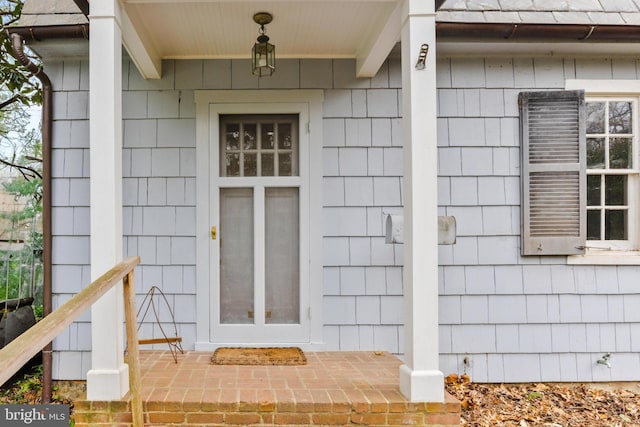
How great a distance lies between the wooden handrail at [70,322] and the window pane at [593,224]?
344 cm

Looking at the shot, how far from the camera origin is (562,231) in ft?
11.4

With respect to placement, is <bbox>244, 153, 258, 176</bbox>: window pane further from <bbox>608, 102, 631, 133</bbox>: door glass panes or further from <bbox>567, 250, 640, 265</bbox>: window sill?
<bbox>608, 102, 631, 133</bbox>: door glass panes

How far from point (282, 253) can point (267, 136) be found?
95 cm

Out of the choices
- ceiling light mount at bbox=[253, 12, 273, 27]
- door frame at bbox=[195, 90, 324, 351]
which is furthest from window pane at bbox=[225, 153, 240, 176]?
ceiling light mount at bbox=[253, 12, 273, 27]

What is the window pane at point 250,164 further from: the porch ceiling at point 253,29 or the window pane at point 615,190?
the window pane at point 615,190

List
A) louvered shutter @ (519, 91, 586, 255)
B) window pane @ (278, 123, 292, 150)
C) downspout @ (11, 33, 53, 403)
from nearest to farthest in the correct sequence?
downspout @ (11, 33, 53, 403) < louvered shutter @ (519, 91, 586, 255) < window pane @ (278, 123, 292, 150)

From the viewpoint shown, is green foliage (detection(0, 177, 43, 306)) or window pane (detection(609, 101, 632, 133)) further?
green foliage (detection(0, 177, 43, 306))

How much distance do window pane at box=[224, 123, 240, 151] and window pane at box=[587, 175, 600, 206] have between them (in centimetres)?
288

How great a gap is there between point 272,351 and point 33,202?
3.50 m

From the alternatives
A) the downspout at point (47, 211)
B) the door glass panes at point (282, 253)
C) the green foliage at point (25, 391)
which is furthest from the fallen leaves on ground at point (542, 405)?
the green foliage at point (25, 391)

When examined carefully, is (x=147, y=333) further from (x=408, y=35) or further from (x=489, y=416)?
(x=408, y=35)

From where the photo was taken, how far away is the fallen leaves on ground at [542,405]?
10.00 ft

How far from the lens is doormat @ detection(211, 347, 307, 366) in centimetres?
305

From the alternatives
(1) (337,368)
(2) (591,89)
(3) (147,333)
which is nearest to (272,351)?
(1) (337,368)
